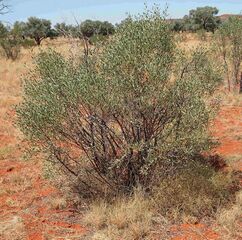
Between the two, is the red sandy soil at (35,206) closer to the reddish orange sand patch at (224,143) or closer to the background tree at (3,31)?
the reddish orange sand patch at (224,143)

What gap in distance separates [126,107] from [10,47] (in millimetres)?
24351

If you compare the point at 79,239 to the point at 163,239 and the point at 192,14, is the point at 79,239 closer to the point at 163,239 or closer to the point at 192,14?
the point at 163,239

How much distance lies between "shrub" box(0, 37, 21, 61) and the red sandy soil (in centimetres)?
1844

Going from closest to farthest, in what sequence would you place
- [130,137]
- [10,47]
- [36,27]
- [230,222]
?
[230,222] < [130,137] < [10,47] < [36,27]

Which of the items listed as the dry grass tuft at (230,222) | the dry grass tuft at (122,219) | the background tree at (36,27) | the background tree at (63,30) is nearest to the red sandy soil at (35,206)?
the dry grass tuft at (230,222)

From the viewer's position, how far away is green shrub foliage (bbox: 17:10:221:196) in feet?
26.1

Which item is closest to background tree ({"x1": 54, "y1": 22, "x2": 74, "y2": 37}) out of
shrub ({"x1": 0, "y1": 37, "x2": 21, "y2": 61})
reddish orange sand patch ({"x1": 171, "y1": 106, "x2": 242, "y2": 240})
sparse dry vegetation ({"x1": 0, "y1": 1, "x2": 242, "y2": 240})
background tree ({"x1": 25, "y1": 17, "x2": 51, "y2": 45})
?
sparse dry vegetation ({"x1": 0, "y1": 1, "x2": 242, "y2": 240})

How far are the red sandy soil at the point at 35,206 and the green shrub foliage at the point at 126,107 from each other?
0.90m

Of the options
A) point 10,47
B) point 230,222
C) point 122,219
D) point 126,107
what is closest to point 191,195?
point 230,222

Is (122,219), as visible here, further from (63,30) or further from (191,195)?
(63,30)

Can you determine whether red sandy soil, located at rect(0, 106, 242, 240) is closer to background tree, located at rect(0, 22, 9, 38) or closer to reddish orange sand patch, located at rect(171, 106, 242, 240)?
reddish orange sand patch, located at rect(171, 106, 242, 240)

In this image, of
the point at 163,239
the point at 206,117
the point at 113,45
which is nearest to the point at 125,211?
the point at 163,239

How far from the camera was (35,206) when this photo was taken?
8.85 metres

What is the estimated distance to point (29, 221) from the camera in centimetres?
804
